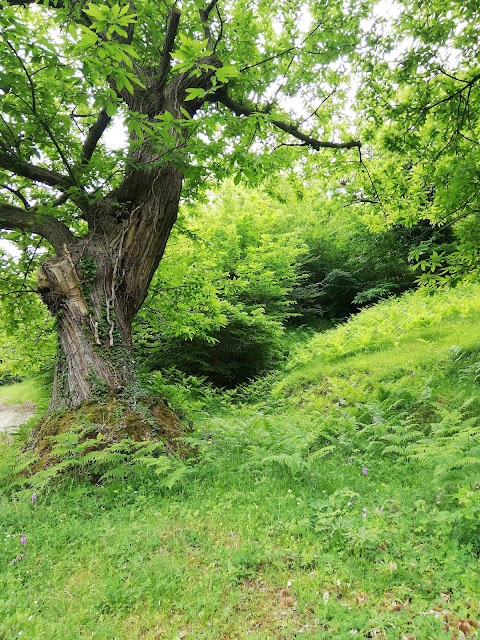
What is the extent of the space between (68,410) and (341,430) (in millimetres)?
3427

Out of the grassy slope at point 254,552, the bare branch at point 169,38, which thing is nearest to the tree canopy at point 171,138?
the bare branch at point 169,38

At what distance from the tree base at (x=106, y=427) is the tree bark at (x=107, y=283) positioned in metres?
0.19

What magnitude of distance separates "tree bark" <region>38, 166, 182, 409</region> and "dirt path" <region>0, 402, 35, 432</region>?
7.20m

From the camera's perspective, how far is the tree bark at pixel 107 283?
496 centimetres

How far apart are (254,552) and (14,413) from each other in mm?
13486

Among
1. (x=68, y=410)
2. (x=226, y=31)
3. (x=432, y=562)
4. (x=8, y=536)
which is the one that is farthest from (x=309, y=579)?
(x=226, y=31)

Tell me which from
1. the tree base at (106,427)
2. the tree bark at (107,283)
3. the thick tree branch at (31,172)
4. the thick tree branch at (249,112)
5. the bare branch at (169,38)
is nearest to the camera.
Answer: the tree base at (106,427)

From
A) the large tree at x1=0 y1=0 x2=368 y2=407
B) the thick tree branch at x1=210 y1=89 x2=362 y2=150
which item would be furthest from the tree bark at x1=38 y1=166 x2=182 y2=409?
the thick tree branch at x1=210 y1=89 x2=362 y2=150

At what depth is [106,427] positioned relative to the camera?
→ 4406 mm

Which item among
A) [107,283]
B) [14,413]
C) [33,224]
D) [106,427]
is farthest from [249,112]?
[14,413]

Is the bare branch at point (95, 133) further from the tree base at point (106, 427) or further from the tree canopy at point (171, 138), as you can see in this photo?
the tree base at point (106, 427)

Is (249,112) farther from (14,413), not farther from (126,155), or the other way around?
(14,413)

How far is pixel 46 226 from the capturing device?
546 cm

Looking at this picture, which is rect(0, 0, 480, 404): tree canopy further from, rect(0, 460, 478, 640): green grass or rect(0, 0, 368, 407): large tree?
rect(0, 460, 478, 640): green grass
